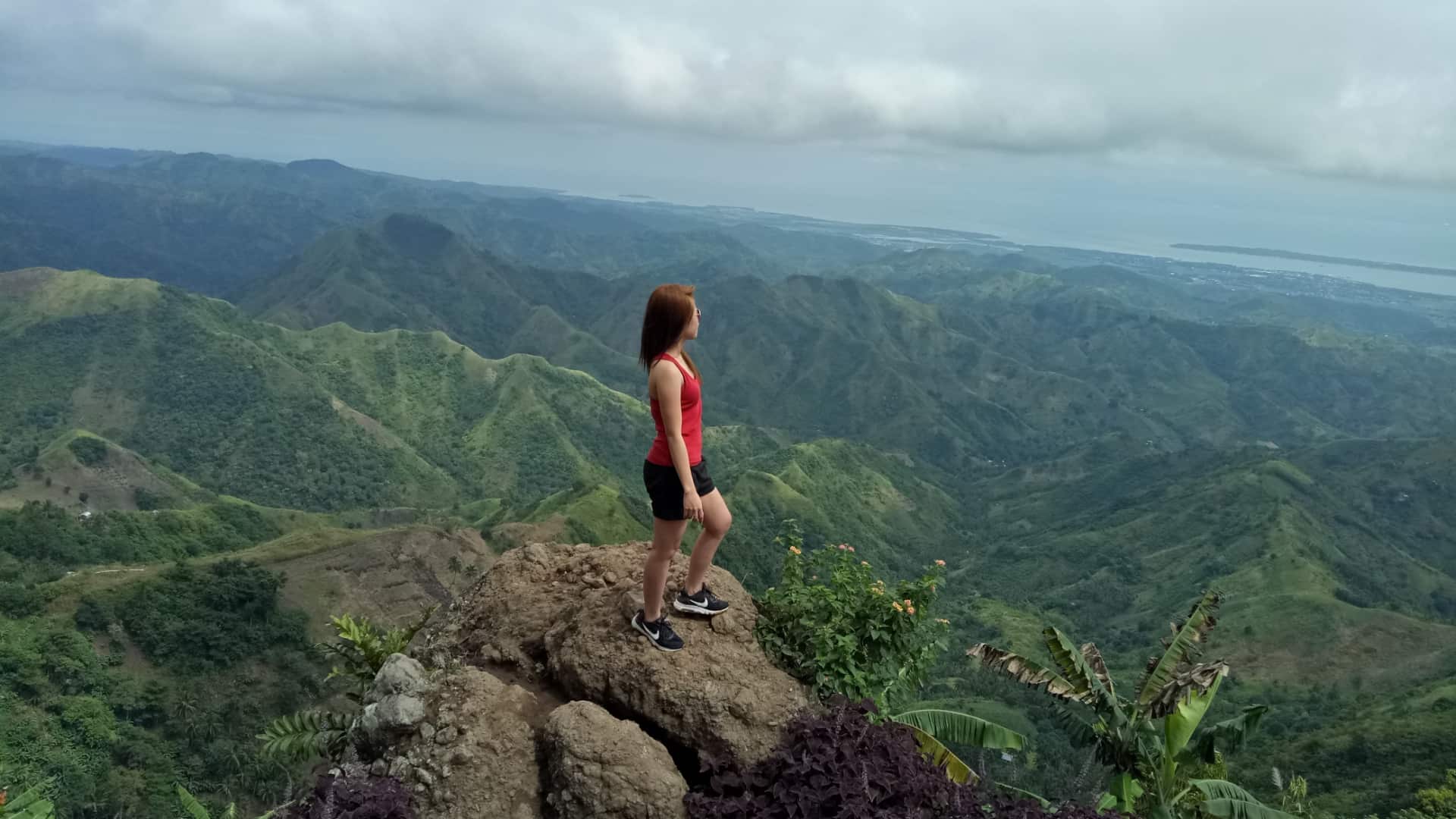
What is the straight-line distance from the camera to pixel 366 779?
7.41 metres

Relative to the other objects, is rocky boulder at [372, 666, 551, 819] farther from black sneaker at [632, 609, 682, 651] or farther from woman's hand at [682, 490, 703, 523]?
woman's hand at [682, 490, 703, 523]

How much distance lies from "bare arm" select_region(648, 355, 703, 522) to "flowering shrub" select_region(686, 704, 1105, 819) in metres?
2.31

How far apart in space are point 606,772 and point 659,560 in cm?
191

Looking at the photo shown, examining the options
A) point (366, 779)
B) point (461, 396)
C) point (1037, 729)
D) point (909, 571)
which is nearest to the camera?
point (366, 779)

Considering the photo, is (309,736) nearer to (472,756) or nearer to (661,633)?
(472,756)

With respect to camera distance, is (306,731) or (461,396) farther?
(461,396)

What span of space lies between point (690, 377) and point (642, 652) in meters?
2.91

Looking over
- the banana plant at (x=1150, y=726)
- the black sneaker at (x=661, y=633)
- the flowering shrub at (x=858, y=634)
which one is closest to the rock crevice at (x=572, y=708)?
the black sneaker at (x=661, y=633)

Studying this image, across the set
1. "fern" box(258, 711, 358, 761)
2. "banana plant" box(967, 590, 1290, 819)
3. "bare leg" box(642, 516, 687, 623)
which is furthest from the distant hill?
"banana plant" box(967, 590, 1290, 819)

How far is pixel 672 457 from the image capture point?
7398 mm

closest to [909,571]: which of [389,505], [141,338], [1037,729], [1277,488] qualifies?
[1037,729]

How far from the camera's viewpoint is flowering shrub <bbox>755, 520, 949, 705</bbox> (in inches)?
328

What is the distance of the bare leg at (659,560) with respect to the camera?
777cm

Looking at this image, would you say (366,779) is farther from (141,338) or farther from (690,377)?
(141,338)
